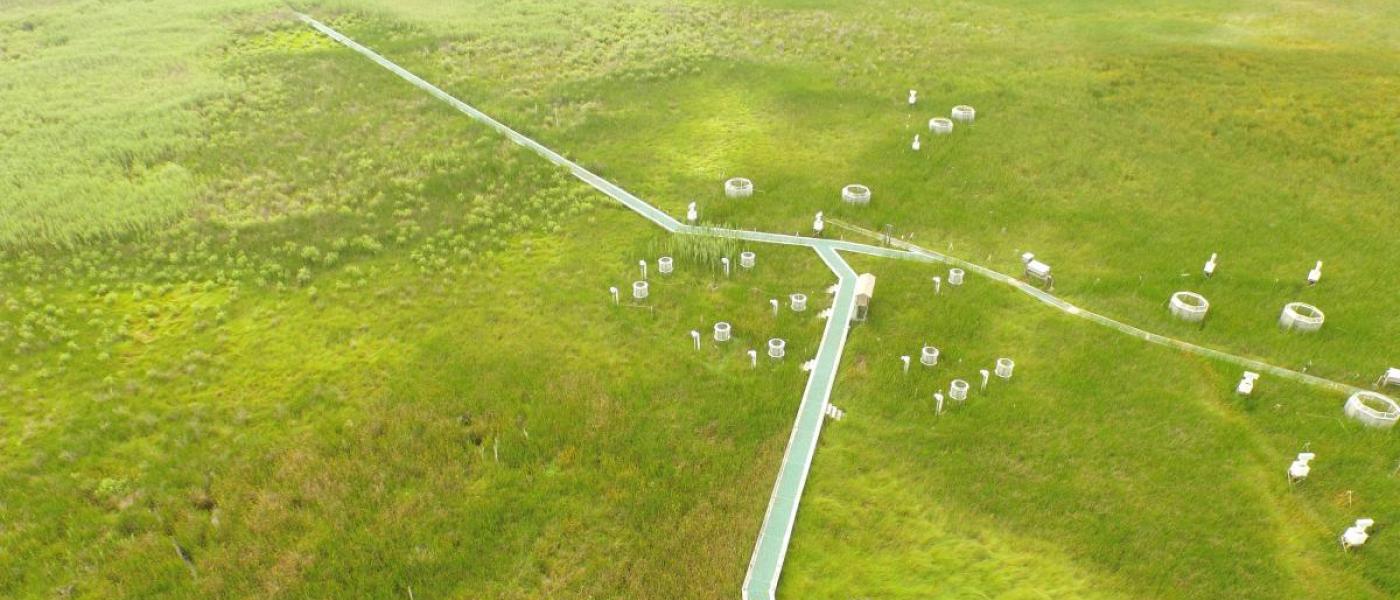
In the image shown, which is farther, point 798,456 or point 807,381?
point 807,381

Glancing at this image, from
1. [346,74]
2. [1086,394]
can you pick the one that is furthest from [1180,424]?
[346,74]

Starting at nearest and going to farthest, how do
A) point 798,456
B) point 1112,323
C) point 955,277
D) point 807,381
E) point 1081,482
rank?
point 1081,482, point 798,456, point 807,381, point 1112,323, point 955,277

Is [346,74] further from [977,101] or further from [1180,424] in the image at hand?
[1180,424]

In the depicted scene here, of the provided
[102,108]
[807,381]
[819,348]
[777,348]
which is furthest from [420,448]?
[102,108]

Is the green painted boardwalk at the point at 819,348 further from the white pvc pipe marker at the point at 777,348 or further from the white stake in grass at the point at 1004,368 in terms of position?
the white stake in grass at the point at 1004,368

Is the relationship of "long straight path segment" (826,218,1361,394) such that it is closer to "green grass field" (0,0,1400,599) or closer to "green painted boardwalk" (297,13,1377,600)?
"green painted boardwalk" (297,13,1377,600)

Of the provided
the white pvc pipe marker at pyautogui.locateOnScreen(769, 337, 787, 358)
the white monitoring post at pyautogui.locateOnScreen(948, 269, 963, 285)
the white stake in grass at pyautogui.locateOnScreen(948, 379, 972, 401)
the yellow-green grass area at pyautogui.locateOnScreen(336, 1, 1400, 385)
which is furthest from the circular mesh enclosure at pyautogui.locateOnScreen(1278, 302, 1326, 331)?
the white pvc pipe marker at pyautogui.locateOnScreen(769, 337, 787, 358)

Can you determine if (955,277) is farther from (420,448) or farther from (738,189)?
(420,448)
